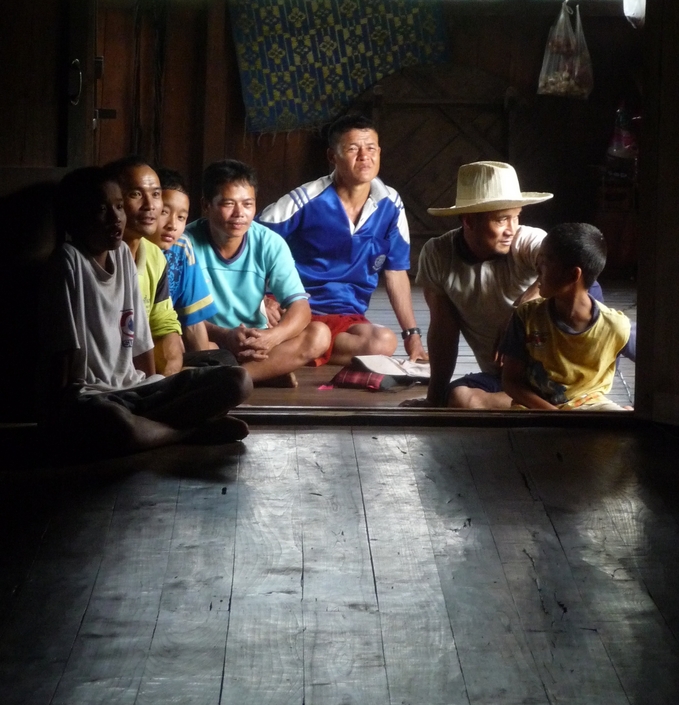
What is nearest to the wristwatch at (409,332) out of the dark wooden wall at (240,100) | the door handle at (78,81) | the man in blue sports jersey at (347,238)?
the man in blue sports jersey at (347,238)

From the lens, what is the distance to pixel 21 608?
166 centimetres

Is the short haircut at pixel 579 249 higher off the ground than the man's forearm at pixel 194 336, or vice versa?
the short haircut at pixel 579 249

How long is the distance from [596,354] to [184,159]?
4.28 meters

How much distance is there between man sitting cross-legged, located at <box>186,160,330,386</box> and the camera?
3879 millimetres

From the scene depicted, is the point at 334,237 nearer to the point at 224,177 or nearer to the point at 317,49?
the point at 224,177

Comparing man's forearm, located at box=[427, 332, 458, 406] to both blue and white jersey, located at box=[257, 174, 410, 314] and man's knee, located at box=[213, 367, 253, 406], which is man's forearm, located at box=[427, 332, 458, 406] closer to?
blue and white jersey, located at box=[257, 174, 410, 314]

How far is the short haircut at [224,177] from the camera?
385 cm

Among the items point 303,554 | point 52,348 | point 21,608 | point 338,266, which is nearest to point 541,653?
point 303,554

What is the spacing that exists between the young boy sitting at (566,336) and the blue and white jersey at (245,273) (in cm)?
115

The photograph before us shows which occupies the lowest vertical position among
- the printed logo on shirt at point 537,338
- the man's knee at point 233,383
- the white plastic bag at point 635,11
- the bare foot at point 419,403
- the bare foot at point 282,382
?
the bare foot at point 282,382

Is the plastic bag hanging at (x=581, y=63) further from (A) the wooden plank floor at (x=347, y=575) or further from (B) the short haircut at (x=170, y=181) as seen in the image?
(A) the wooden plank floor at (x=347, y=575)

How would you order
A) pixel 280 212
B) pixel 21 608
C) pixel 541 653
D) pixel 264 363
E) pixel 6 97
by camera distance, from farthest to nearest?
pixel 280 212 < pixel 264 363 < pixel 6 97 < pixel 21 608 < pixel 541 653

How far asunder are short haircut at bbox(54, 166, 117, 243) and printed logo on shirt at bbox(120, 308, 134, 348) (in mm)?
204

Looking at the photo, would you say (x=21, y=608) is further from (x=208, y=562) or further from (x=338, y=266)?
(x=338, y=266)
